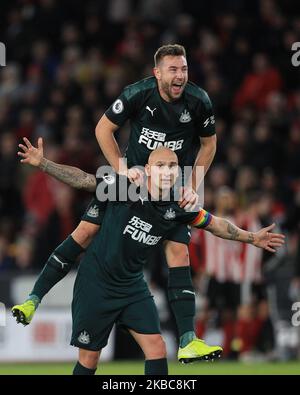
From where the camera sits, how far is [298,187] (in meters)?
15.0

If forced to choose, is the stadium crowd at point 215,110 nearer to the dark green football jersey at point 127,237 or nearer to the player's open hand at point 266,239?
the player's open hand at point 266,239

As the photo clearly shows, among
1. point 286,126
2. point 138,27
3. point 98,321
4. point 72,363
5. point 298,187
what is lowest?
point 98,321

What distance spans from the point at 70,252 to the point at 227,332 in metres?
5.42

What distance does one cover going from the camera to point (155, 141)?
923 cm

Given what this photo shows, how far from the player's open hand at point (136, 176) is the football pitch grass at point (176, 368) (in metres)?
3.52

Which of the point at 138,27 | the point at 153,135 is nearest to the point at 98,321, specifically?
the point at 153,135

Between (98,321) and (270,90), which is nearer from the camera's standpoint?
(98,321)

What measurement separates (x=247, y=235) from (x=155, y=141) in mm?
988

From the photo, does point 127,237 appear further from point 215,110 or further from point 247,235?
point 215,110

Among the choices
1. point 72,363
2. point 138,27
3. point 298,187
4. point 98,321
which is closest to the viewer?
point 98,321

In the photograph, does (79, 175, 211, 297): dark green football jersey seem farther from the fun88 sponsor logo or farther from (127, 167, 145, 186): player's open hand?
the fun88 sponsor logo

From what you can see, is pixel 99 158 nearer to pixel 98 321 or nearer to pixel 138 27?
pixel 138 27

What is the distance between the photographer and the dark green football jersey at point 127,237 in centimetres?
871

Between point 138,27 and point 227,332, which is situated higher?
point 138,27
